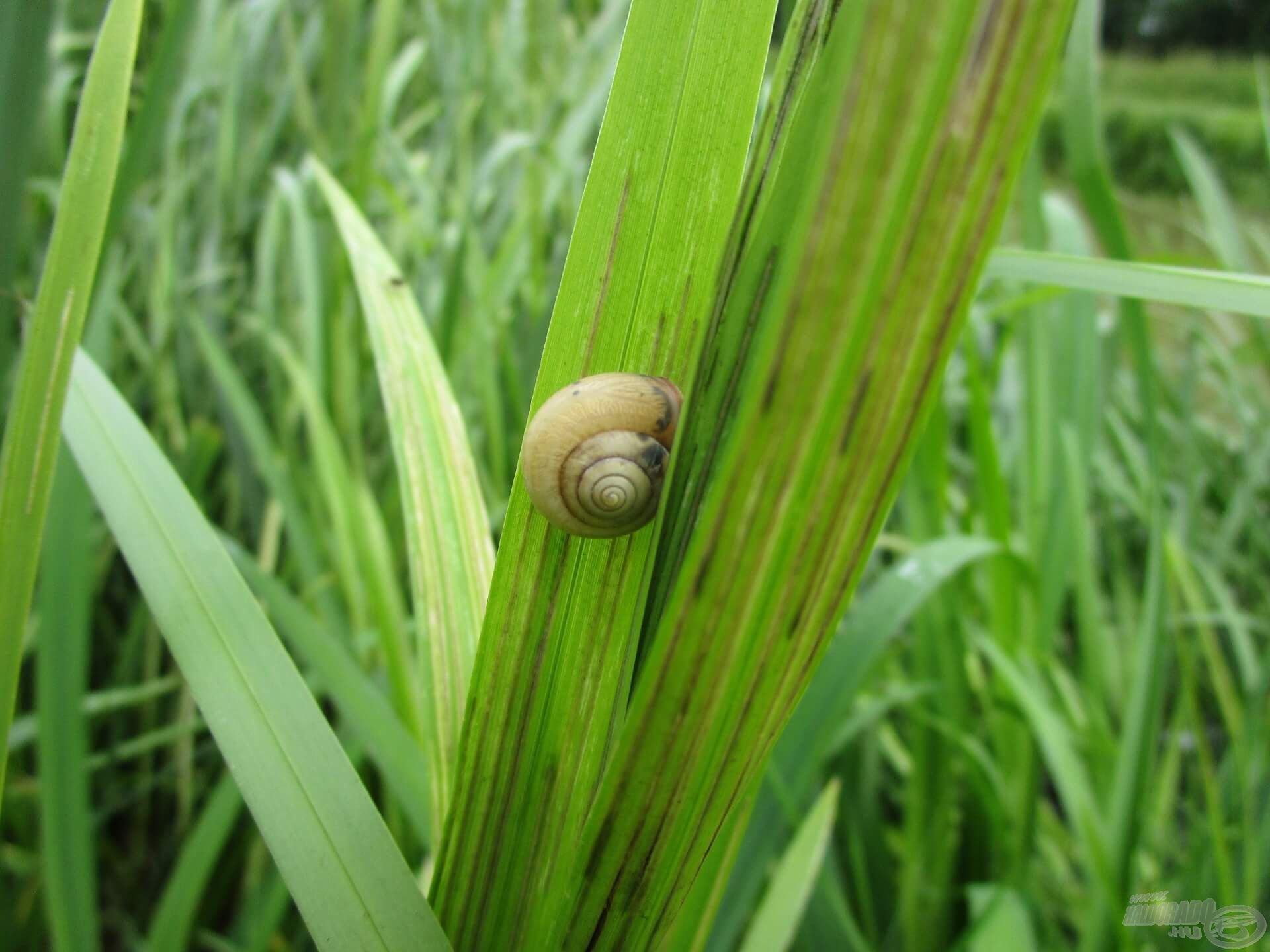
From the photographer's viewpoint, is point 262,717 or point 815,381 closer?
point 815,381

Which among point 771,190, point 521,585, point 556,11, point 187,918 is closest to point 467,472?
point 521,585

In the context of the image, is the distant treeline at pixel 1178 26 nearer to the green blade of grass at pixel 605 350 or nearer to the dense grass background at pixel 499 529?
the dense grass background at pixel 499 529

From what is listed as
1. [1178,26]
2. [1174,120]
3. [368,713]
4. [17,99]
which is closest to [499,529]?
[368,713]
